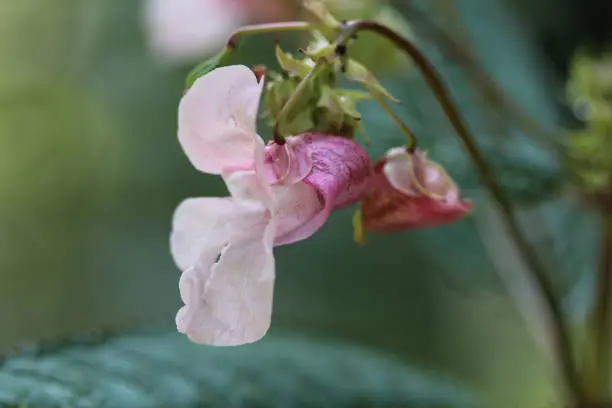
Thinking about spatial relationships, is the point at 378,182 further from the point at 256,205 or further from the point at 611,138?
the point at 611,138

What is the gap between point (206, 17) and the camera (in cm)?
48

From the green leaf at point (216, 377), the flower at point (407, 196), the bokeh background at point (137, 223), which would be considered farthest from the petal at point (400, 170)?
the bokeh background at point (137, 223)

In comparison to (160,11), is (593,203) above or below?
below

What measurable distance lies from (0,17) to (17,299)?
0.34 meters

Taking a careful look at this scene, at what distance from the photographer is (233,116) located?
0.22m

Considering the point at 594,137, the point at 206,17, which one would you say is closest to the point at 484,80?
the point at 594,137

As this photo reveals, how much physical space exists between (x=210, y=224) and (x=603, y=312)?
0.28m

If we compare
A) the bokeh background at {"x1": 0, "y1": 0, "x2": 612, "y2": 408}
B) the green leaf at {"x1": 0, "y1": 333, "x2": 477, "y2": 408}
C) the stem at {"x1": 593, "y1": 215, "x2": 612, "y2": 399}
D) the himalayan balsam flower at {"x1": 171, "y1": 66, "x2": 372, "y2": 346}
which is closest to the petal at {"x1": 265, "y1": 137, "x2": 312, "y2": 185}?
the himalayan balsam flower at {"x1": 171, "y1": 66, "x2": 372, "y2": 346}

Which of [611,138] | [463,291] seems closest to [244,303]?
[611,138]

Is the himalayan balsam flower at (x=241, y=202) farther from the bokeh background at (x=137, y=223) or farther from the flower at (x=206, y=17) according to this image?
the bokeh background at (x=137, y=223)

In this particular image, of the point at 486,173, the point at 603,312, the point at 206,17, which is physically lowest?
the point at 603,312

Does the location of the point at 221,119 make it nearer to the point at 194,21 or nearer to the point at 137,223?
the point at 194,21

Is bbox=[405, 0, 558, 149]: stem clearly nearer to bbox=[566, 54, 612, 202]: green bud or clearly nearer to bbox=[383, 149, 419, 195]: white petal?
bbox=[566, 54, 612, 202]: green bud

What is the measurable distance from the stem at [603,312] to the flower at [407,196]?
0.19 m
